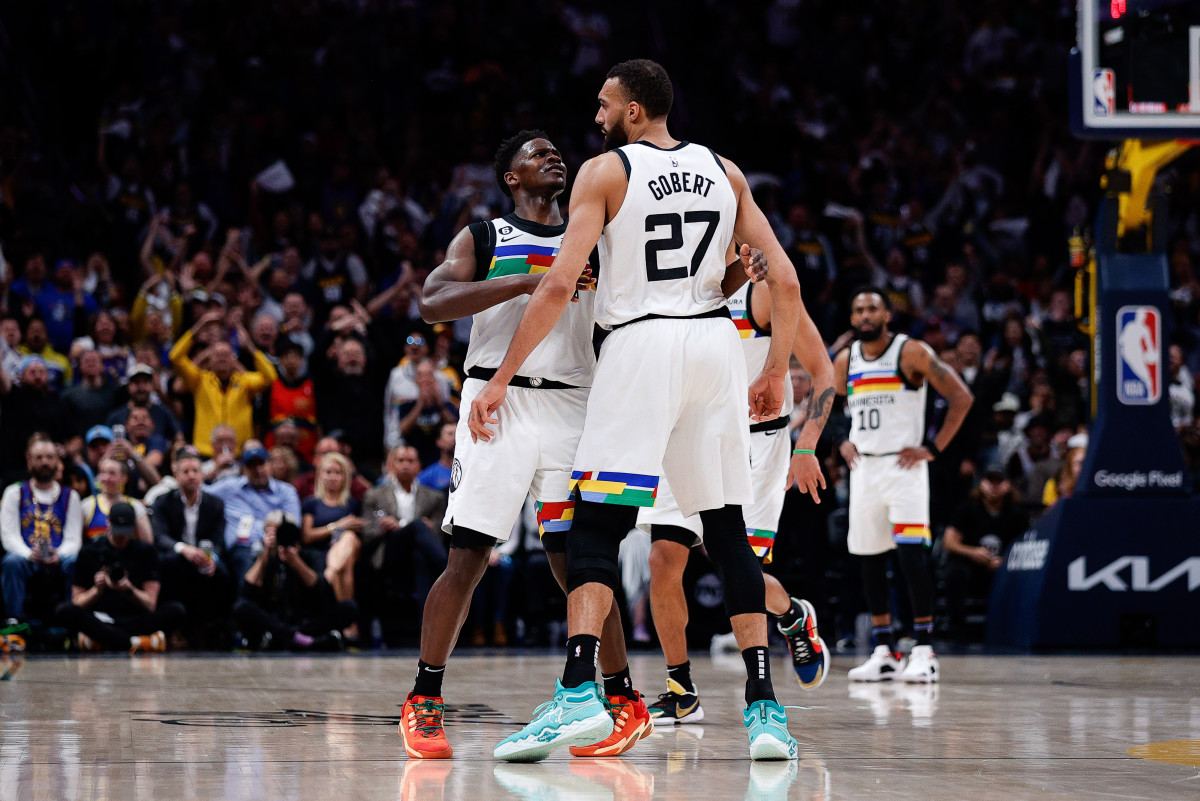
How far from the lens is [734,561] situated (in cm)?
495

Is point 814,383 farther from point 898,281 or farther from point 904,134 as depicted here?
point 904,134

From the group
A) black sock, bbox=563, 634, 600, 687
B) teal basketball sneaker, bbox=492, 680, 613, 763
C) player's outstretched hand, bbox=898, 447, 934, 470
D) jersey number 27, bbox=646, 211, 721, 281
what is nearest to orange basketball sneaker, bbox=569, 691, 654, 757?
teal basketball sneaker, bbox=492, 680, 613, 763

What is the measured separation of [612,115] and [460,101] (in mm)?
14300

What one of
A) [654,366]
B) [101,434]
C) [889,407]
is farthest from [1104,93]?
[101,434]

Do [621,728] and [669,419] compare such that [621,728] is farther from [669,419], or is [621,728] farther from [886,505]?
[886,505]

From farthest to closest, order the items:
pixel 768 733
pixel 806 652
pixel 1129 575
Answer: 1. pixel 1129 575
2. pixel 806 652
3. pixel 768 733

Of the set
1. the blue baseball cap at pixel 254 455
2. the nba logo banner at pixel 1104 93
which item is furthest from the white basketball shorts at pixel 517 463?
the blue baseball cap at pixel 254 455

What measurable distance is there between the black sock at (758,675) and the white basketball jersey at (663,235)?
1184 millimetres

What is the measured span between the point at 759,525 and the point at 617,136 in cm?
265

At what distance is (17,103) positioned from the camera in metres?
17.6

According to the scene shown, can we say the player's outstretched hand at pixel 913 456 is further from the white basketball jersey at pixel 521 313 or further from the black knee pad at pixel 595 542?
the black knee pad at pixel 595 542

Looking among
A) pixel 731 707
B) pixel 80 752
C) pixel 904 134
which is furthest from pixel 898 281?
pixel 80 752

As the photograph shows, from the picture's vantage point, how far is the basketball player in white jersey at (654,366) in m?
4.82

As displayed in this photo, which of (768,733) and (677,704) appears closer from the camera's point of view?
(768,733)
